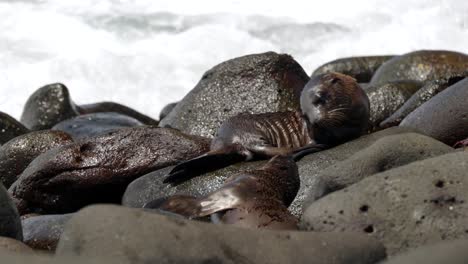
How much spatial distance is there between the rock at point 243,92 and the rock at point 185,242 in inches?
221

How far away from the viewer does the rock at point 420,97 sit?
10.1m

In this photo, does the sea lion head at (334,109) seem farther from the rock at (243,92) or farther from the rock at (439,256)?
the rock at (439,256)

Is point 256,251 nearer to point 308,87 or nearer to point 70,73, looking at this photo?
point 308,87

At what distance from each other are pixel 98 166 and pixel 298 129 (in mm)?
1626

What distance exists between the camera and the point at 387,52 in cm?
2367

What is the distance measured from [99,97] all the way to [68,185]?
458 inches

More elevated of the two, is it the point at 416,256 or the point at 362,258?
the point at 416,256

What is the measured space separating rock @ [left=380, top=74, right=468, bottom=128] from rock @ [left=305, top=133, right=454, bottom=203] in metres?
3.61

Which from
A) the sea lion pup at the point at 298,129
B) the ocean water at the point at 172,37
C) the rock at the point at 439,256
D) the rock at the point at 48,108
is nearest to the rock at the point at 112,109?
the rock at the point at 48,108

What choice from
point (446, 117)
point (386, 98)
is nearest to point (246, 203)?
point (446, 117)

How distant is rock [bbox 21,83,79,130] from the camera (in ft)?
44.7

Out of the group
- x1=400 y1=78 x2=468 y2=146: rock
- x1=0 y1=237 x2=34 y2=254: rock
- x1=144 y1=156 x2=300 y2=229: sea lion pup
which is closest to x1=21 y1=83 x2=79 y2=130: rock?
x1=400 y1=78 x2=468 y2=146: rock

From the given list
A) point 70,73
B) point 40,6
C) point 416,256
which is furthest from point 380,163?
point 40,6

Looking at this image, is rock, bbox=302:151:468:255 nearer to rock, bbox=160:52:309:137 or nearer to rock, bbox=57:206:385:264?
rock, bbox=57:206:385:264
